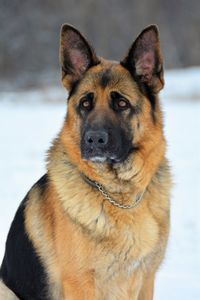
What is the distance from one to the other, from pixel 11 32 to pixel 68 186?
1293 inches

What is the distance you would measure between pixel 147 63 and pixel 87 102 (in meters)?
0.47

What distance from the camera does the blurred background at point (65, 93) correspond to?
620 centimetres

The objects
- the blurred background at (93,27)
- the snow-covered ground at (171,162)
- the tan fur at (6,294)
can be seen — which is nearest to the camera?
the tan fur at (6,294)

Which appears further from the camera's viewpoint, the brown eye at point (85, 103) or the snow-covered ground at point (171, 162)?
the snow-covered ground at point (171, 162)

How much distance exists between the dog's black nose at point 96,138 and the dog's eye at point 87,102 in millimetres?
231

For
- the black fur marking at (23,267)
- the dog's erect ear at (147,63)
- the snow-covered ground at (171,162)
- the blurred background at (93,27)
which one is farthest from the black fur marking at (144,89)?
the blurred background at (93,27)

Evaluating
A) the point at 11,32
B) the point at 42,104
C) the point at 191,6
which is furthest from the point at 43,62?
the point at 42,104

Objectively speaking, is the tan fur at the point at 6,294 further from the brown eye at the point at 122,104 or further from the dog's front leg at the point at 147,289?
the brown eye at the point at 122,104

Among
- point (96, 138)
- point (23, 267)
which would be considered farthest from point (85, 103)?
point (23, 267)

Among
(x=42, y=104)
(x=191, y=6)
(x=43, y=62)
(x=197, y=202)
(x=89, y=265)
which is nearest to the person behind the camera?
(x=89, y=265)

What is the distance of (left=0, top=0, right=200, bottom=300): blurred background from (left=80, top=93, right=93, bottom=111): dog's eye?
2.97 feet

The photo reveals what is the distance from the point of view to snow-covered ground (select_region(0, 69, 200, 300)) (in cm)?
528

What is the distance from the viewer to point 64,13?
3634 cm

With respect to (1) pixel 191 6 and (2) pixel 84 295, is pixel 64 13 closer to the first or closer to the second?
(1) pixel 191 6
